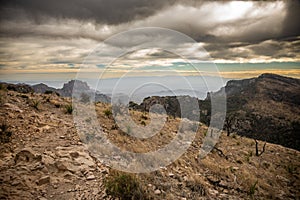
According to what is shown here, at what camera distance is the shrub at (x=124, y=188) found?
222 inches

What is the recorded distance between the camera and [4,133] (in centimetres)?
731

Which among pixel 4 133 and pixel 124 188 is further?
pixel 4 133

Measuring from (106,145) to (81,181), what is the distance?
2.60 meters

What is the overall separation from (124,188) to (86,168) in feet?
5.67

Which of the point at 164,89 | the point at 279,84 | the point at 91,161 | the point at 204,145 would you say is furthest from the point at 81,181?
the point at 279,84

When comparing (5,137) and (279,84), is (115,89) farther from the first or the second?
(279,84)

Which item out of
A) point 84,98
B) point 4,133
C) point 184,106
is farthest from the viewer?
point 184,106

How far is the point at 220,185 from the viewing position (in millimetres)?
8359

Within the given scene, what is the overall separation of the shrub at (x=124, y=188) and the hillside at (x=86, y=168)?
0.14m

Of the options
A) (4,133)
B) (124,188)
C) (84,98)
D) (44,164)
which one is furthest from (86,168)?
(84,98)

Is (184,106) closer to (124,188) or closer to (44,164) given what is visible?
(124,188)

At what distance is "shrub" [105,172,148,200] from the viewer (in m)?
5.64

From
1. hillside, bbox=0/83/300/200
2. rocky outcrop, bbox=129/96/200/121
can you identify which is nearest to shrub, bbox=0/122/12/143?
hillside, bbox=0/83/300/200

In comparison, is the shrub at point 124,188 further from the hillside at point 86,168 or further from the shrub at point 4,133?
the shrub at point 4,133
